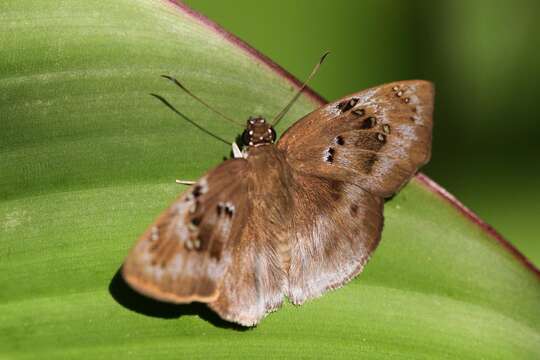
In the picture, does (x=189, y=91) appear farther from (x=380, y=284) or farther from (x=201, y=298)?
(x=380, y=284)

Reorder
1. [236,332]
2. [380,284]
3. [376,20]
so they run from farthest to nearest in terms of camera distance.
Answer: [376,20]
[380,284]
[236,332]

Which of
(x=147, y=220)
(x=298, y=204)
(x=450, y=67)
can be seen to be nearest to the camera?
(x=147, y=220)

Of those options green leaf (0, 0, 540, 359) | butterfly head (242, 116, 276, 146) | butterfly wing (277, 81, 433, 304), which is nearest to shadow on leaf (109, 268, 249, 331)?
green leaf (0, 0, 540, 359)

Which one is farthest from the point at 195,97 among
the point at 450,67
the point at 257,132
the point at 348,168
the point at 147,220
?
the point at 450,67

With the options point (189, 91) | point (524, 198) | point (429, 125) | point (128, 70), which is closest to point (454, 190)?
point (524, 198)

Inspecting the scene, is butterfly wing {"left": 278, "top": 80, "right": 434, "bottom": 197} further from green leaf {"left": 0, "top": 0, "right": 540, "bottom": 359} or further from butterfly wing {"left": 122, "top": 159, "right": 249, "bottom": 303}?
butterfly wing {"left": 122, "top": 159, "right": 249, "bottom": 303}

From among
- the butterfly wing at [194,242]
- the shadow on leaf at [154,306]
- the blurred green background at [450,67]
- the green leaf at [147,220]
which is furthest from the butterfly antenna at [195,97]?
the blurred green background at [450,67]

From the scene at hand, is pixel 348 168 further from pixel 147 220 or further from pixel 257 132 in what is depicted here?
pixel 147 220
